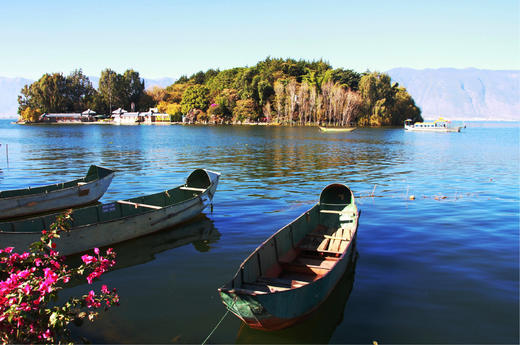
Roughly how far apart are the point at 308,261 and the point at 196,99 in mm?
151880

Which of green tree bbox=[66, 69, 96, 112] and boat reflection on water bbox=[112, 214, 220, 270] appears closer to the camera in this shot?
boat reflection on water bbox=[112, 214, 220, 270]

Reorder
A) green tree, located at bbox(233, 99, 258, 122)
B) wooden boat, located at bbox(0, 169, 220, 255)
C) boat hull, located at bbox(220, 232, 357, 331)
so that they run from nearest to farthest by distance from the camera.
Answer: boat hull, located at bbox(220, 232, 357, 331)
wooden boat, located at bbox(0, 169, 220, 255)
green tree, located at bbox(233, 99, 258, 122)

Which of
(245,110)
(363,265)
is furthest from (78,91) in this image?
(363,265)

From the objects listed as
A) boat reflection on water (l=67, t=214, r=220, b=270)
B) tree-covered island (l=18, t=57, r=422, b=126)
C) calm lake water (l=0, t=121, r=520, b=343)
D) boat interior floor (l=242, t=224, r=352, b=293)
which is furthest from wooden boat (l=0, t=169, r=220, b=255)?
tree-covered island (l=18, t=57, r=422, b=126)

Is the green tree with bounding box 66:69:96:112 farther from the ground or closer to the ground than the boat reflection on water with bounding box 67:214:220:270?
farther from the ground

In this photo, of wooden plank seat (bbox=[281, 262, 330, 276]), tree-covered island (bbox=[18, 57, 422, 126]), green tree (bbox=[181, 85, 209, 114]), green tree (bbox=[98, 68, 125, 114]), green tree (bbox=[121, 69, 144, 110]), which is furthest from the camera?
green tree (bbox=[121, 69, 144, 110])

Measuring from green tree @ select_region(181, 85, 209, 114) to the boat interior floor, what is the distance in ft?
482

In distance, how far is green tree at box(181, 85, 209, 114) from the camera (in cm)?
15500

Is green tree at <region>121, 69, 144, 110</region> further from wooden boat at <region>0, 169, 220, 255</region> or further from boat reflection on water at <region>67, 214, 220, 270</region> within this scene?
boat reflection on water at <region>67, 214, 220, 270</region>

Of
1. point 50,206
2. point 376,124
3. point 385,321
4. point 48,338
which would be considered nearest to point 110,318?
point 48,338

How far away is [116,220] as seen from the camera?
13555 millimetres

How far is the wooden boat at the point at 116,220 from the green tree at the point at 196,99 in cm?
13995

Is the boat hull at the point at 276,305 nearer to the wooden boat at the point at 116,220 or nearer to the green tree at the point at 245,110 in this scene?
the wooden boat at the point at 116,220

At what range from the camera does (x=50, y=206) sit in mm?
18578
